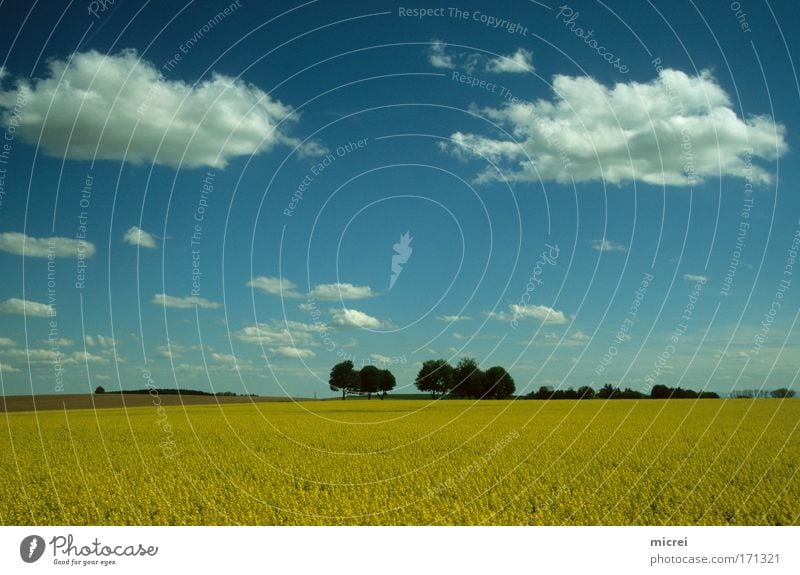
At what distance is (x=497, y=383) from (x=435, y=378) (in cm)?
1889

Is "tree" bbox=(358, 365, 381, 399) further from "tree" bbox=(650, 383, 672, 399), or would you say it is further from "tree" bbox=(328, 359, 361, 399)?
"tree" bbox=(650, 383, 672, 399)

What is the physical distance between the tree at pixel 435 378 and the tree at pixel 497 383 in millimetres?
13752

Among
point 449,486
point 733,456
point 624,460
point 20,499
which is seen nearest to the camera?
point 20,499

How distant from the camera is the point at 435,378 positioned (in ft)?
185

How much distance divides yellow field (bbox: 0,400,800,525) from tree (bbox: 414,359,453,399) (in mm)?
20679

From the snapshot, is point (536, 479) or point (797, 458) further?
point (797, 458)

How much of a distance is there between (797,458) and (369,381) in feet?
112

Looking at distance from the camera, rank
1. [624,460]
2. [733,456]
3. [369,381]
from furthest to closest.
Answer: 1. [369,381]
2. [733,456]
3. [624,460]

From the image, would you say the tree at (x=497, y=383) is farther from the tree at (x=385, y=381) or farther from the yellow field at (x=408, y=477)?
the yellow field at (x=408, y=477)

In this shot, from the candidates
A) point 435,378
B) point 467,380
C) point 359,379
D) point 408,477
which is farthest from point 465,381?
point 408,477

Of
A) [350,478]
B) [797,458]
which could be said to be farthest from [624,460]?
[350,478]

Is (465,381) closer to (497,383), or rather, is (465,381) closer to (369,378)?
(497,383)
